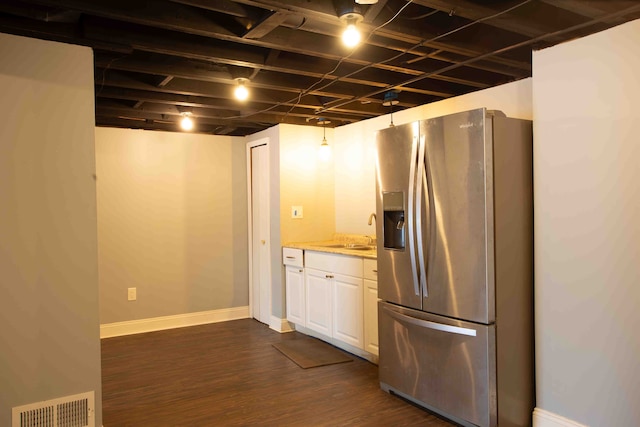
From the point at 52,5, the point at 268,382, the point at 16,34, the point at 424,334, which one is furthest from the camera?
the point at 268,382

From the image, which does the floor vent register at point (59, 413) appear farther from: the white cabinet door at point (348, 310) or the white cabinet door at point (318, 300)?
the white cabinet door at point (318, 300)

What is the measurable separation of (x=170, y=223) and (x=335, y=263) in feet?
6.87

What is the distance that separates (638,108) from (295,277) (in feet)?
10.7

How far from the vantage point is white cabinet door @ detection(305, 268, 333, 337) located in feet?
13.7

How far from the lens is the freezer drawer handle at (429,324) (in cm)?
256

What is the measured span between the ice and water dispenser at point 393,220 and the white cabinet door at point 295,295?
160 centimetres

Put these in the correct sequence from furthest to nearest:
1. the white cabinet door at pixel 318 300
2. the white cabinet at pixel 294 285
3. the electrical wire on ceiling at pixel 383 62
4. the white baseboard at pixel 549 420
Answer: the white cabinet at pixel 294 285 < the white cabinet door at pixel 318 300 < the white baseboard at pixel 549 420 < the electrical wire on ceiling at pixel 383 62

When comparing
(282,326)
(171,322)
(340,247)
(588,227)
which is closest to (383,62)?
(588,227)

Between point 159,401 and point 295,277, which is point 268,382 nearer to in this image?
point 159,401

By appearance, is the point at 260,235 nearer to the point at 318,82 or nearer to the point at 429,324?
the point at 318,82

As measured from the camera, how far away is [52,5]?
2.12 metres

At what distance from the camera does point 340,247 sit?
4.52 m

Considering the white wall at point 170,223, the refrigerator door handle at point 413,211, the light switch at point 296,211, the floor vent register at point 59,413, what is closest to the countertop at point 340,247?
the light switch at point 296,211

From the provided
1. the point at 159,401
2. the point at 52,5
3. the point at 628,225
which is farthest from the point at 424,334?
the point at 52,5
